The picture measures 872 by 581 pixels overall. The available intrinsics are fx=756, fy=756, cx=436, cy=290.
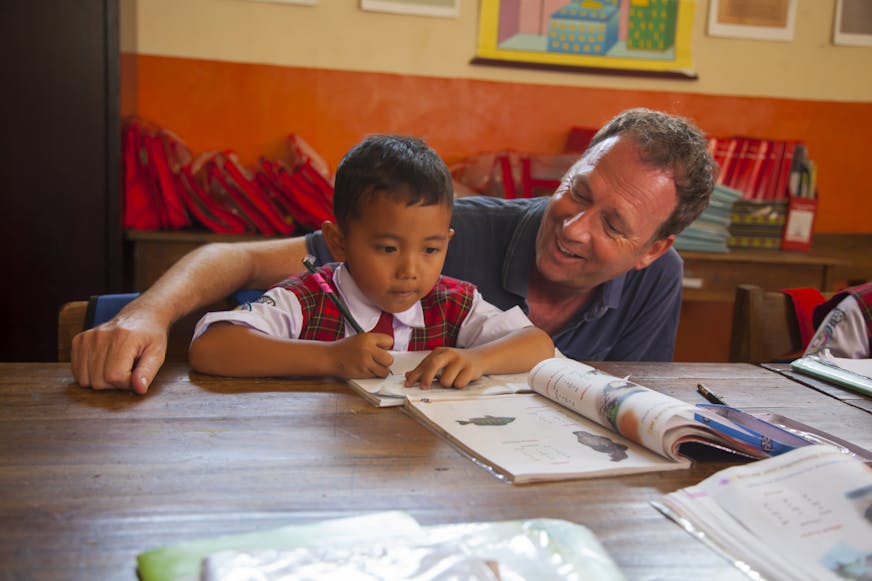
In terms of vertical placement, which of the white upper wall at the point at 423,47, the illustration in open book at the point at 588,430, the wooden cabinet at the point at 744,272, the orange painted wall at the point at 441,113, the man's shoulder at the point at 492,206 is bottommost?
the wooden cabinet at the point at 744,272

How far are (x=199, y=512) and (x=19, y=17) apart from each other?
8.65ft

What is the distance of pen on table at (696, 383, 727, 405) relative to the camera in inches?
47.4

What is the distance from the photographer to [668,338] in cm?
184

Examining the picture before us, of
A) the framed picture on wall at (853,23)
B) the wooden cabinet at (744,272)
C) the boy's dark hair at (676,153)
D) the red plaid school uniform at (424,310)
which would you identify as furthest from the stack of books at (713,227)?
the red plaid school uniform at (424,310)

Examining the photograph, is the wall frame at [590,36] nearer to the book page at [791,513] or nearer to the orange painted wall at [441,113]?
the orange painted wall at [441,113]

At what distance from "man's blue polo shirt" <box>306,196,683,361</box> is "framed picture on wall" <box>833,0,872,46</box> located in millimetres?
2439

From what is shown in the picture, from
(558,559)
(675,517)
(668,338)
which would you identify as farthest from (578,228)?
(558,559)

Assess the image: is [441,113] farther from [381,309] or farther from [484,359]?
[484,359]

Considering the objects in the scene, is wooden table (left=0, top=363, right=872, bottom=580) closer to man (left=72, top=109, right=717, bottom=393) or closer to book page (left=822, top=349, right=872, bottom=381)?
book page (left=822, top=349, right=872, bottom=381)

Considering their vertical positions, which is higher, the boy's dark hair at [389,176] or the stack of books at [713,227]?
the boy's dark hair at [389,176]

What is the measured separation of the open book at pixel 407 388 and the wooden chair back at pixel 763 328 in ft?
2.54

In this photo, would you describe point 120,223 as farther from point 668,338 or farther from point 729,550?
point 729,550

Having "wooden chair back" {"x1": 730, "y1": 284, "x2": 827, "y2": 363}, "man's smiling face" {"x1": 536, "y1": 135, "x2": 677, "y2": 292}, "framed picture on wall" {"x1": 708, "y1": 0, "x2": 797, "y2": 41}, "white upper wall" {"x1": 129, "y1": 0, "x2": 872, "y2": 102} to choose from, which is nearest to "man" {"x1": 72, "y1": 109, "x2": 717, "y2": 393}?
"man's smiling face" {"x1": 536, "y1": 135, "x2": 677, "y2": 292}

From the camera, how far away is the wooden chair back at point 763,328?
1.79 m
